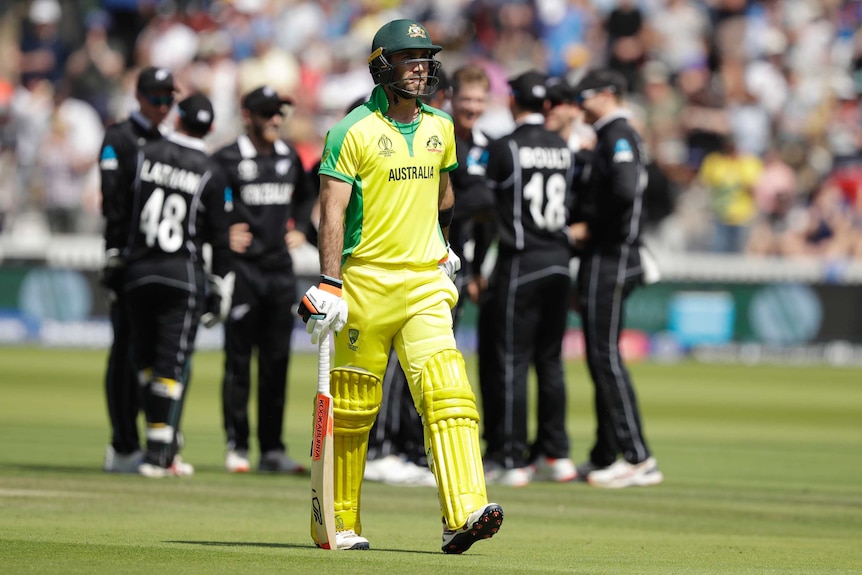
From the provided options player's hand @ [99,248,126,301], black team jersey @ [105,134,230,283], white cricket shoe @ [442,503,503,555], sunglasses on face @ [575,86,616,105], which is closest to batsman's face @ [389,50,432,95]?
white cricket shoe @ [442,503,503,555]

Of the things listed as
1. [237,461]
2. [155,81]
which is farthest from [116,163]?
[237,461]

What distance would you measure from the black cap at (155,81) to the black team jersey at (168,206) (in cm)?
35

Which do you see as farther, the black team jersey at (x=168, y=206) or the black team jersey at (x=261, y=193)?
the black team jersey at (x=261, y=193)

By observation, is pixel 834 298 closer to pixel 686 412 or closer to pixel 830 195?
pixel 830 195

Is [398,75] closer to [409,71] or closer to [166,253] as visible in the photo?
[409,71]

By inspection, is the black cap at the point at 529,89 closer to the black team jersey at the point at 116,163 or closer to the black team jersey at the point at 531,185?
the black team jersey at the point at 531,185

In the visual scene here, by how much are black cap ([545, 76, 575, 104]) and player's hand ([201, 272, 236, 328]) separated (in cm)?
274

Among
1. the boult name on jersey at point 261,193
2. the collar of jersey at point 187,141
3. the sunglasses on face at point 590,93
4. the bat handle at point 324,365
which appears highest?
A: the sunglasses on face at point 590,93

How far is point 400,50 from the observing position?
762cm

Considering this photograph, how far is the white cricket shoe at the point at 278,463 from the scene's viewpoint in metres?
12.0

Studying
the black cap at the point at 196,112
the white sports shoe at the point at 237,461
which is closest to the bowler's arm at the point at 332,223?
the black cap at the point at 196,112

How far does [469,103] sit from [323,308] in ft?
16.2

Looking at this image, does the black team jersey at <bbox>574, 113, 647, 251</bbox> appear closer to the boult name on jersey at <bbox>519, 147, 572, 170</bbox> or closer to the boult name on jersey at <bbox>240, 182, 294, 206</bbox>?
the boult name on jersey at <bbox>519, 147, 572, 170</bbox>

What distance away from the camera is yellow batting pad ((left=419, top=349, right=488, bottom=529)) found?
736 cm
